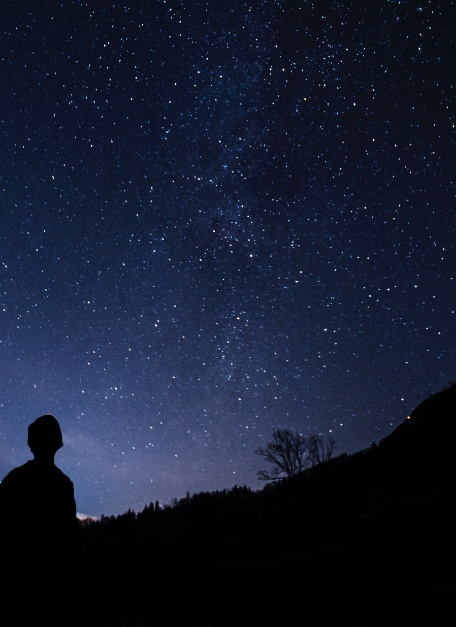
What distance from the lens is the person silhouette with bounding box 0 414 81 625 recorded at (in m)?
2.53

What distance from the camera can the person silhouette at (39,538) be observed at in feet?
8.30

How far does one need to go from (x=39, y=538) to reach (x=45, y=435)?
28.7 inches

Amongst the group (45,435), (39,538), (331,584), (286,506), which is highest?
(45,435)

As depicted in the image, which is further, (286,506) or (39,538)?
(286,506)

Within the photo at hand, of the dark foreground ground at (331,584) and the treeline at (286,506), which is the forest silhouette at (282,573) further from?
the treeline at (286,506)

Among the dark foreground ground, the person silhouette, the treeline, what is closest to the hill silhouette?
the dark foreground ground

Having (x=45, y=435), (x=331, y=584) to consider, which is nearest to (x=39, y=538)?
(x=45, y=435)

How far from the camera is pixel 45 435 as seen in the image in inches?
122

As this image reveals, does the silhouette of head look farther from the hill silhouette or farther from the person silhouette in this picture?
the hill silhouette

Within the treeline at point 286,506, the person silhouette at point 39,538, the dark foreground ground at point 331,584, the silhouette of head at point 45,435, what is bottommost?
the treeline at point 286,506

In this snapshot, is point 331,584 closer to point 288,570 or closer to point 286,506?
point 288,570

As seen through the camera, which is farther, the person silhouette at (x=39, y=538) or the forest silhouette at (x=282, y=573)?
the person silhouette at (x=39, y=538)

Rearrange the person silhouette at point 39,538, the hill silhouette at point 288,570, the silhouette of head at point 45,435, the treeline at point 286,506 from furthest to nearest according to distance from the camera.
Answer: the treeline at point 286,506 → the silhouette of head at point 45,435 → the person silhouette at point 39,538 → the hill silhouette at point 288,570

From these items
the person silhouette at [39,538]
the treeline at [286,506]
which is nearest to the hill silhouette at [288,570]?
the person silhouette at [39,538]
